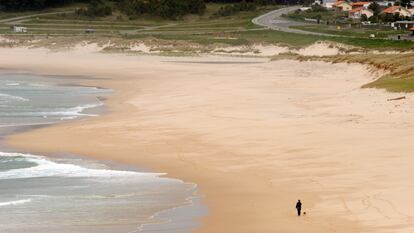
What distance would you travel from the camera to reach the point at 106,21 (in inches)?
4318

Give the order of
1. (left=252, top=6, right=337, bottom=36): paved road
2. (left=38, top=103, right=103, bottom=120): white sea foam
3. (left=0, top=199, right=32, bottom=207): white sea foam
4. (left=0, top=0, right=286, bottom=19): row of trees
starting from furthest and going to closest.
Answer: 1. (left=0, top=0, right=286, bottom=19): row of trees
2. (left=252, top=6, right=337, bottom=36): paved road
3. (left=38, top=103, right=103, bottom=120): white sea foam
4. (left=0, top=199, right=32, bottom=207): white sea foam

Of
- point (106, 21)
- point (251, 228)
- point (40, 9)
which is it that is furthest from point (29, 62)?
point (251, 228)

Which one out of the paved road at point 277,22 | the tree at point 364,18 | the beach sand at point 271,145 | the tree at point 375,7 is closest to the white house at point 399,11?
the tree at point 364,18

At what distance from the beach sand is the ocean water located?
0.73m

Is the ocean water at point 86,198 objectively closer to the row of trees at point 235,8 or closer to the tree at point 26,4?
the row of trees at point 235,8

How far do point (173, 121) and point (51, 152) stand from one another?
6.71 meters

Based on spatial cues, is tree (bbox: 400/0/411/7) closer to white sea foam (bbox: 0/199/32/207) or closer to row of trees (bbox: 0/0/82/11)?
row of trees (bbox: 0/0/82/11)

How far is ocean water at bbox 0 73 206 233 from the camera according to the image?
19500mm

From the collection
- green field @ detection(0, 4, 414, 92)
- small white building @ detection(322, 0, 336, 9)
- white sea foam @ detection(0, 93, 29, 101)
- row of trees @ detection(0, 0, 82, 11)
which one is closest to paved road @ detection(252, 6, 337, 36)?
green field @ detection(0, 4, 414, 92)

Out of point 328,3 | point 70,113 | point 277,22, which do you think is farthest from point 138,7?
point 70,113

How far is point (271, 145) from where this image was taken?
28.2 m

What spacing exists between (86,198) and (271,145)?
7719 mm

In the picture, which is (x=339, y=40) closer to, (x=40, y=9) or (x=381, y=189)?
(x=40, y=9)

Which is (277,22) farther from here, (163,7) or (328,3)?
(328,3)
